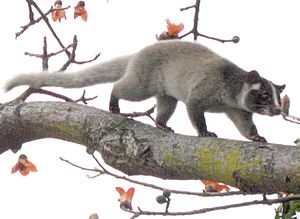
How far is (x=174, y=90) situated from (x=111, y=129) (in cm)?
142

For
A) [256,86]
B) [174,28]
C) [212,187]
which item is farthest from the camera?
[256,86]

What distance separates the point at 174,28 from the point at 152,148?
151 cm

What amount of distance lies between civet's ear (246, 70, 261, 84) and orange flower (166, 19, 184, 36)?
1.83 feet

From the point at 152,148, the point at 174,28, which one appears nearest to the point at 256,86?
the point at 174,28

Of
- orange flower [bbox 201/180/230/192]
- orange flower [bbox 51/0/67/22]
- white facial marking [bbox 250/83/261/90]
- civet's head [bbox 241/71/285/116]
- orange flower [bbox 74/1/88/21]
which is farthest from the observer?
orange flower [bbox 74/1/88/21]

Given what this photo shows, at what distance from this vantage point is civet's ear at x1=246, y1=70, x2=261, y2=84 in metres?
4.25

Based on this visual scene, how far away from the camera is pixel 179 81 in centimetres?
430

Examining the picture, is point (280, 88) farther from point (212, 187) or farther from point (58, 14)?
point (58, 14)

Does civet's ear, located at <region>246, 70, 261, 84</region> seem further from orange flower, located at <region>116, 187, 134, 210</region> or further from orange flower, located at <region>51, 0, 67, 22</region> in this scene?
orange flower, located at <region>116, 187, 134, 210</region>

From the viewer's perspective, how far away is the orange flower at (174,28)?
4078 millimetres

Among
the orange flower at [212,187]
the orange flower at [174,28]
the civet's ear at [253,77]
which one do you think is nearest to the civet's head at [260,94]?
the civet's ear at [253,77]

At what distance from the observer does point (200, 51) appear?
4.53m

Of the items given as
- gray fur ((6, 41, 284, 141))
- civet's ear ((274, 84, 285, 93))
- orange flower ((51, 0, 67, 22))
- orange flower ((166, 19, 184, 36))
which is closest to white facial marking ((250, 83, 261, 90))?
gray fur ((6, 41, 284, 141))

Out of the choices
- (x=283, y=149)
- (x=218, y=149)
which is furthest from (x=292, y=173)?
(x=218, y=149)
